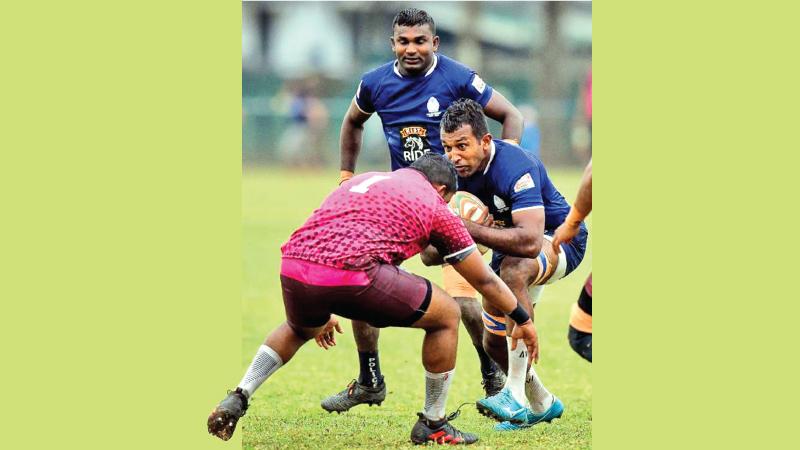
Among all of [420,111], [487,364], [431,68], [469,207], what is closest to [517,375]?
[487,364]

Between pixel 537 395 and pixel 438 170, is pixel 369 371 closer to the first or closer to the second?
pixel 537 395

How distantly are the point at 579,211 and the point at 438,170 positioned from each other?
1002 mm

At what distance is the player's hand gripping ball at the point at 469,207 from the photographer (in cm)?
827

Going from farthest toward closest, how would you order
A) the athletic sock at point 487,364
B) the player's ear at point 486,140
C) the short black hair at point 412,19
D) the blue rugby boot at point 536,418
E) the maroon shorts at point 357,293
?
the athletic sock at point 487,364, the short black hair at point 412,19, the blue rugby boot at point 536,418, the player's ear at point 486,140, the maroon shorts at point 357,293

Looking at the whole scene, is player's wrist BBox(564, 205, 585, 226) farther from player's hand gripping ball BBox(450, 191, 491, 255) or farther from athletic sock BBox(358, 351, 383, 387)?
athletic sock BBox(358, 351, 383, 387)

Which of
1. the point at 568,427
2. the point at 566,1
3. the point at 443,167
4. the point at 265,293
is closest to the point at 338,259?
the point at 443,167

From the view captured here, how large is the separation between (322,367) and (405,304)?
3791mm

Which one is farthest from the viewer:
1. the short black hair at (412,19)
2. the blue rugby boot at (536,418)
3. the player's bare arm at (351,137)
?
the player's bare arm at (351,137)

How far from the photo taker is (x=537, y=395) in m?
8.58

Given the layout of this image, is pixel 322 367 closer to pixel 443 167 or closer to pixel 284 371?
pixel 284 371

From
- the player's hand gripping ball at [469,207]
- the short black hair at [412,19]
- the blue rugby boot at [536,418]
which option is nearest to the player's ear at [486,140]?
the player's hand gripping ball at [469,207]

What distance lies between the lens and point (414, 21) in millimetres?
9008

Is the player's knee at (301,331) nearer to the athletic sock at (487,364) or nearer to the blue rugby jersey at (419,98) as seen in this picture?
the athletic sock at (487,364)

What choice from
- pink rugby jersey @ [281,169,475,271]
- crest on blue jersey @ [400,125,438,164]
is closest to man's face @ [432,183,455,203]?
pink rugby jersey @ [281,169,475,271]
